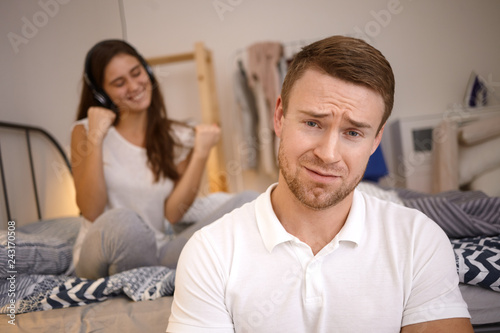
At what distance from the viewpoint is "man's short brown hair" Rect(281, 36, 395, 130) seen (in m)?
0.67

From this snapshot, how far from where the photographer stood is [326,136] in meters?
0.69

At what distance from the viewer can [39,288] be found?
0.94m

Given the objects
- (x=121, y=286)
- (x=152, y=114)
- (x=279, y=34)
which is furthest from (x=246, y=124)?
(x=121, y=286)

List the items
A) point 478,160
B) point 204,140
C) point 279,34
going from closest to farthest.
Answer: point 204,140, point 478,160, point 279,34

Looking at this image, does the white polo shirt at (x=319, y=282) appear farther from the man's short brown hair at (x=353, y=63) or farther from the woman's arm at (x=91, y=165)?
the woman's arm at (x=91, y=165)

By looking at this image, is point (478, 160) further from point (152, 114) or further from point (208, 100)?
point (208, 100)

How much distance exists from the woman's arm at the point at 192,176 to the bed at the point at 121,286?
1.12ft

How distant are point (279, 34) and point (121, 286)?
131 centimetres

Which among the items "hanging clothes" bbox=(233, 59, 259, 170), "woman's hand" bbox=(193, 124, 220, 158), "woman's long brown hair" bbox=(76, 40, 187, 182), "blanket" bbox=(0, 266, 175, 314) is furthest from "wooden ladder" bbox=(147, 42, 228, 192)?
"blanket" bbox=(0, 266, 175, 314)

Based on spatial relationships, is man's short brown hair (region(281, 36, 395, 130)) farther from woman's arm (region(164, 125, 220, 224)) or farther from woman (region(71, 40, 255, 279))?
woman's arm (region(164, 125, 220, 224))

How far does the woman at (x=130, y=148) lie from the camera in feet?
4.17

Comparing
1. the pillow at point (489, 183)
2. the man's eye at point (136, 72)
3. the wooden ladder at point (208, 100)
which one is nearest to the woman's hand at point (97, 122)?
the man's eye at point (136, 72)

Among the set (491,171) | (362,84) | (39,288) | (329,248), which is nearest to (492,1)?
(491,171)

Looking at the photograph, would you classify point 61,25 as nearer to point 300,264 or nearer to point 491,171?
point 300,264
